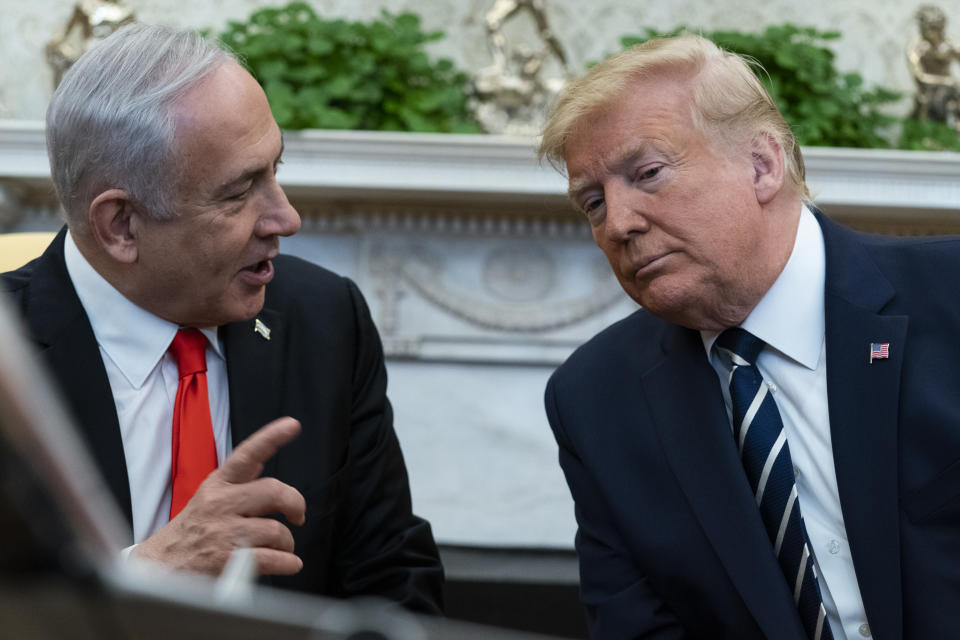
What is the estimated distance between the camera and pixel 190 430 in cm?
140

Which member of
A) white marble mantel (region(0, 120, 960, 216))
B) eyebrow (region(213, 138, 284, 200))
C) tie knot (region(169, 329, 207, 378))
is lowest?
white marble mantel (region(0, 120, 960, 216))

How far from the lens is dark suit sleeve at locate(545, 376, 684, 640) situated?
1397 millimetres

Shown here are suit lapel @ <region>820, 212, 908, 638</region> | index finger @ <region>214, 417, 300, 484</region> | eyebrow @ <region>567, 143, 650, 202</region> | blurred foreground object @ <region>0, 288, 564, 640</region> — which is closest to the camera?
blurred foreground object @ <region>0, 288, 564, 640</region>

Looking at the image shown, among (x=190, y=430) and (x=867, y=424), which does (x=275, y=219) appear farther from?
(x=867, y=424)

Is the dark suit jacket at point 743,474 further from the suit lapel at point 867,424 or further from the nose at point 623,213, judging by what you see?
the nose at point 623,213

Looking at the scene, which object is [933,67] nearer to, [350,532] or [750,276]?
[750,276]

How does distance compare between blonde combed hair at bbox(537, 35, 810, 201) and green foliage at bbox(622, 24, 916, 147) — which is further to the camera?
green foliage at bbox(622, 24, 916, 147)

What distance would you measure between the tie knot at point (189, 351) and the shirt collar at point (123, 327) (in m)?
0.02

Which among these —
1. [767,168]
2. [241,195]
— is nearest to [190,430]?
[241,195]

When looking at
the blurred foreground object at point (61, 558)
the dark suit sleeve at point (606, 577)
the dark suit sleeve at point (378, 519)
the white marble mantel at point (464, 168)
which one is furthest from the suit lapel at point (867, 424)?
the white marble mantel at point (464, 168)

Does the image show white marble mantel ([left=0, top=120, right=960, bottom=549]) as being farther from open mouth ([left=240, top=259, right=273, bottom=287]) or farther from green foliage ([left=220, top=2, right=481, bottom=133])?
open mouth ([left=240, top=259, right=273, bottom=287])

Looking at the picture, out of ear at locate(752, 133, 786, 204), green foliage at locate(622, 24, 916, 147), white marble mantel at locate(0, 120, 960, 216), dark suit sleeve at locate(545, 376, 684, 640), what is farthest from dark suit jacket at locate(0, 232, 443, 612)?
green foliage at locate(622, 24, 916, 147)

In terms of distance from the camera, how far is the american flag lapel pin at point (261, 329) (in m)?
1.56

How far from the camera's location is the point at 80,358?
1404mm
